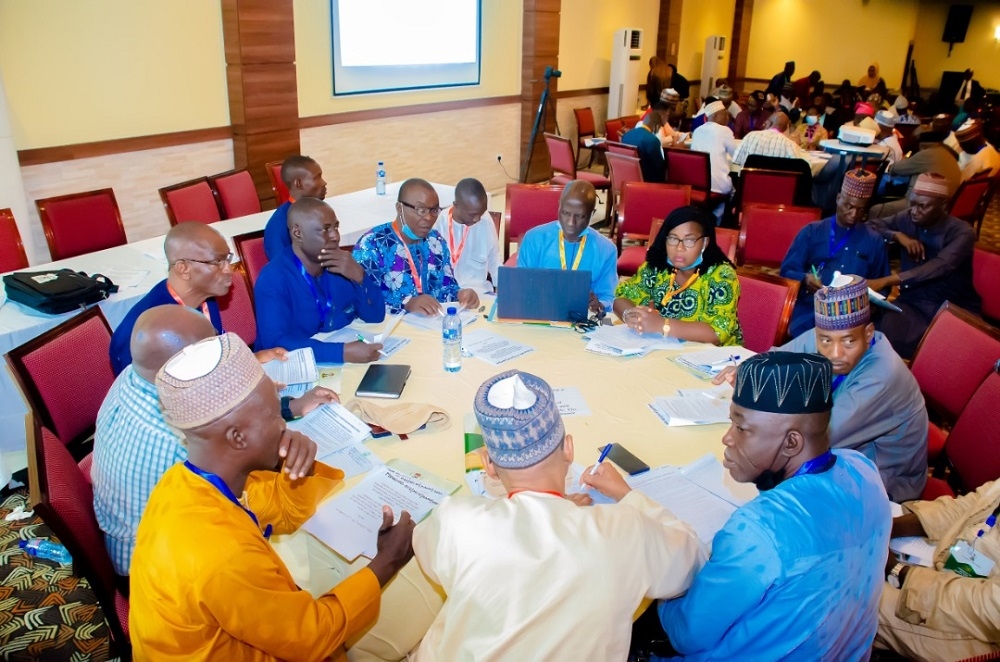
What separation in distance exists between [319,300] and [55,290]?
A: 1.30 m

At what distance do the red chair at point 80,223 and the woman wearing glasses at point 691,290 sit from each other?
3.33 m

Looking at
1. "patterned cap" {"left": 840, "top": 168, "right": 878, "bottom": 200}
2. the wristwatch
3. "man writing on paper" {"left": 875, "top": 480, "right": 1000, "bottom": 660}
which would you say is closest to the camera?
"man writing on paper" {"left": 875, "top": 480, "right": 1000, "bottom": 660}

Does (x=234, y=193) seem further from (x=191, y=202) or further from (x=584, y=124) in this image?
(x=584, y=124)

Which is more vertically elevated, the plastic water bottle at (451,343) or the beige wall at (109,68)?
the beige wall at (109,68)

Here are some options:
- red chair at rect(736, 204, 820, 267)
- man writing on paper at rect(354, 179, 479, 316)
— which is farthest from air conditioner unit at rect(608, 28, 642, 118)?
man writing on paper at rect(354, 179, 479, 316)

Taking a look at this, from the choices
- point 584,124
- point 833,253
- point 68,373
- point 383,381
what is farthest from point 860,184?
point 584,124

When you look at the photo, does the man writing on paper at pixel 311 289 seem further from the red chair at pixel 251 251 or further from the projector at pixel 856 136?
the projector at pixel 856 136

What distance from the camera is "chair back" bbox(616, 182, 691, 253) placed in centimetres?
520

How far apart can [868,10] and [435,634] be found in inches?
711

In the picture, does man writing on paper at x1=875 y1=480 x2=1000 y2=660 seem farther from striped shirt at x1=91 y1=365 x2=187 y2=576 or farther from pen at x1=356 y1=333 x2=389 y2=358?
striped shirt at x1=91 y1=365 x2=187 y2=576

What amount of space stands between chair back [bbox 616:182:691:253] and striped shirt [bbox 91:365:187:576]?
403 centimetres

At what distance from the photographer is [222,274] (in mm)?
2756

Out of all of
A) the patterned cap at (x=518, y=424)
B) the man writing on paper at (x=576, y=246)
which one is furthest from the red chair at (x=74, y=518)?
the man writing on paper at (x=576, y=246)

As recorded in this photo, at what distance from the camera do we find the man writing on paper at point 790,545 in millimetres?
1421
